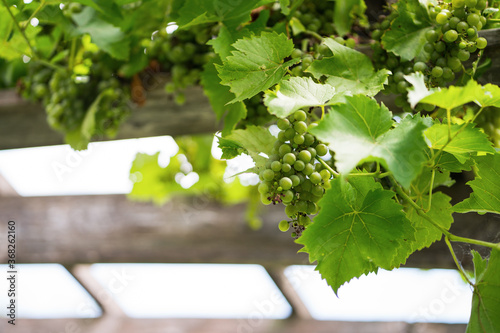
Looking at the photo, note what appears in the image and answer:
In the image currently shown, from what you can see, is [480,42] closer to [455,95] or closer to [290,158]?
[455,95]

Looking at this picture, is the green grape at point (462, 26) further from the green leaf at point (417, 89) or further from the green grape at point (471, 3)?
the green leaf at point (417, 89)

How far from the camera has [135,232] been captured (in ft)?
6.83

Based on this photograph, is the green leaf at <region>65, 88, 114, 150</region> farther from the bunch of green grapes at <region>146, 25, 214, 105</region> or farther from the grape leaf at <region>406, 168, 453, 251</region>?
the grape leaf at <region>406, 168, 453, 251</region>

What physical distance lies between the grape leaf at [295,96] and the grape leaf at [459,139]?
116mm

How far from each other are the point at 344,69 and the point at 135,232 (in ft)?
5.53

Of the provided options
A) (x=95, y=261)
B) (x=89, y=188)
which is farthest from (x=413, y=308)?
(x=89, y=188)

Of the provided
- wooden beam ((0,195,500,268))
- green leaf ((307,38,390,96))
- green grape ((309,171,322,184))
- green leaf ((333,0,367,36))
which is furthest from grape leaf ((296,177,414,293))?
wooden beam ((0,195,500,268))

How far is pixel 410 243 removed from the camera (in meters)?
0.51

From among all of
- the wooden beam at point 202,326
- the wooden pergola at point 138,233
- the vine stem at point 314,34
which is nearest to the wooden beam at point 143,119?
the vine stem at point 314,34

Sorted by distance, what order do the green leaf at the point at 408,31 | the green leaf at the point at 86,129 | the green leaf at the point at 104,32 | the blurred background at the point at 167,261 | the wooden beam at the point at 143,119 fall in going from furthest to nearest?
1. the blurred background at the point at 167,261
2. the wooden beam at the point at 143,119
3. the green leaf at the point at 86,129
4. the green leaf at the point at 104,32
5. the green leaf at the point at 408,31

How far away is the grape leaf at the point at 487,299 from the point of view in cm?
52

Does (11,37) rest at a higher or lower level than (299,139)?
higher

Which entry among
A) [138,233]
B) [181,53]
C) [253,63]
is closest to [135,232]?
[138,233]

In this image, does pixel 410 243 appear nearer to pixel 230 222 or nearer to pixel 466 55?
pixel 466 55
